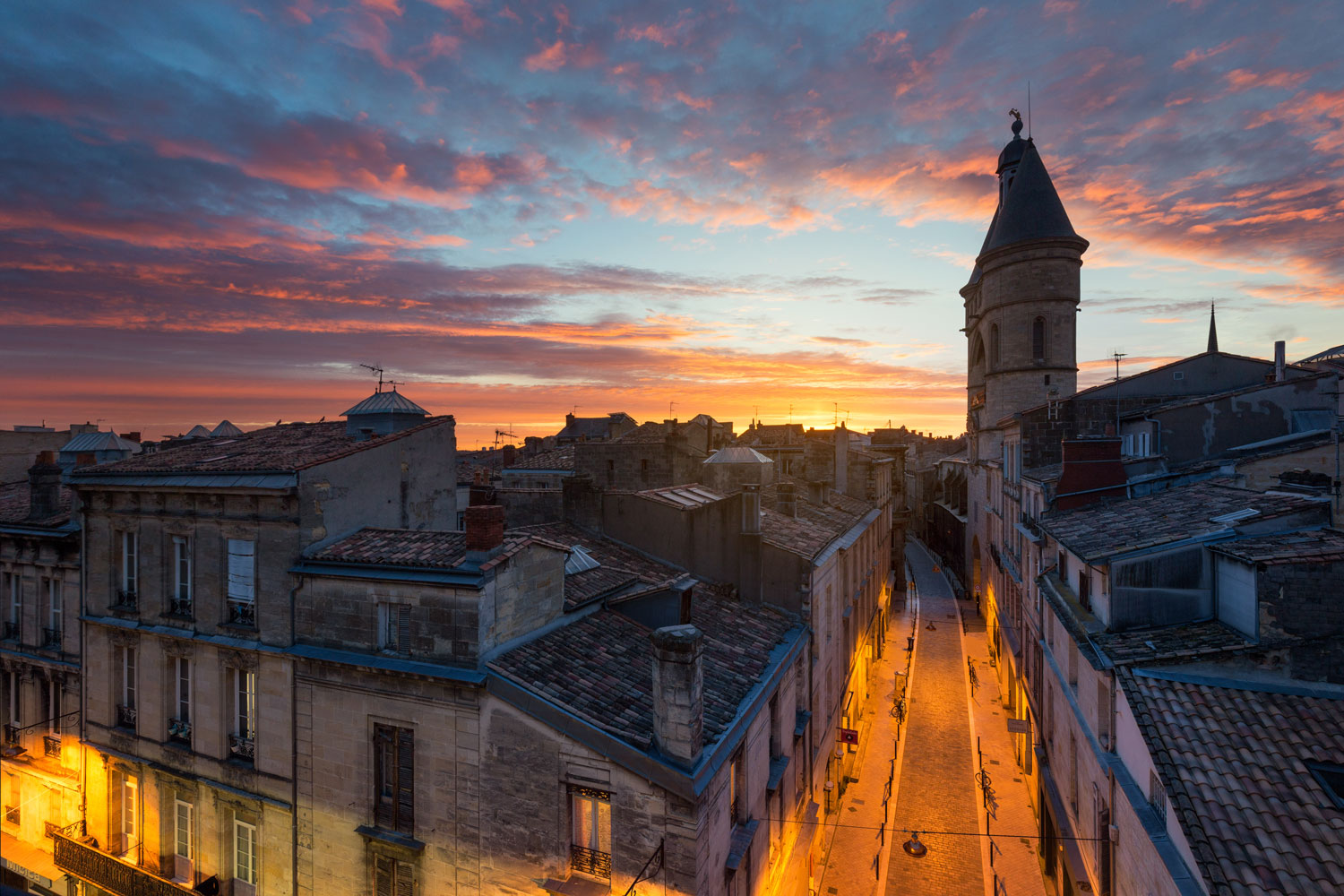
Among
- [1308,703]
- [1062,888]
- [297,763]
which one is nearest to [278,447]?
[297,763]

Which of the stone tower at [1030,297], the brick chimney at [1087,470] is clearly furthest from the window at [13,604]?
the stone tower at [1030,297]

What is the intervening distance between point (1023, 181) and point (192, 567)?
46405 millimetres

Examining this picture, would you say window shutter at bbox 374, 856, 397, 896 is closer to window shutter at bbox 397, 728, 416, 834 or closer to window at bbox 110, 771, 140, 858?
window shutter at bbox 397, 728, 416, 834

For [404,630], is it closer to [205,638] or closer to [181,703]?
[205,638]

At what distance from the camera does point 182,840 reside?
1603cm

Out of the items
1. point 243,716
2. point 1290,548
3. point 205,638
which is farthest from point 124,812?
point 1290,548

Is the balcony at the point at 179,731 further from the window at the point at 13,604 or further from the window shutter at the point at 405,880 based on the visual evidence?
the window at the point at 13,604

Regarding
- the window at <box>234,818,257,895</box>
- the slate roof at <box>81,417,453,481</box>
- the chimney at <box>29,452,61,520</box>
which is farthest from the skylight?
the chimney at <box>29,452,61,520</box>

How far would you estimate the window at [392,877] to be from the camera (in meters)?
12.9

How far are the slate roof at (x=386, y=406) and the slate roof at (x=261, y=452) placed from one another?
2.83 ft

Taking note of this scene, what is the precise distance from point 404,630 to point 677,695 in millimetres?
5711

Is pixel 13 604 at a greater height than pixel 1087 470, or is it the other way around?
pixel 1087 470

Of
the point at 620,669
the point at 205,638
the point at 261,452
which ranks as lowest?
the point at 620,669

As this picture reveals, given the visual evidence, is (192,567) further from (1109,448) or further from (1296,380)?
(1296,380)
